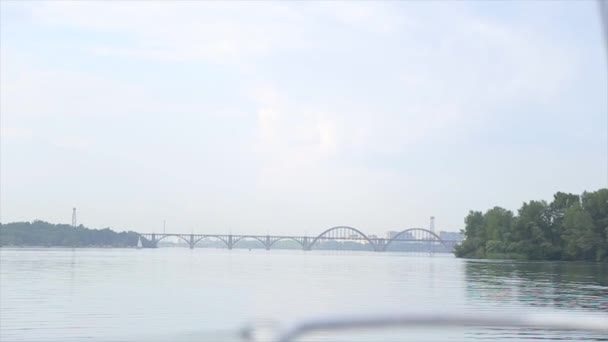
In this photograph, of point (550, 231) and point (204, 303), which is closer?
point (204, 303)

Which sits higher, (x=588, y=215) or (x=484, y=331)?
(x=588, y=215)

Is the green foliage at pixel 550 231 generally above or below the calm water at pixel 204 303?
above

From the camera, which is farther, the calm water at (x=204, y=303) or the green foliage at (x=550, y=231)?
the green foliage at (x=550, y=231)

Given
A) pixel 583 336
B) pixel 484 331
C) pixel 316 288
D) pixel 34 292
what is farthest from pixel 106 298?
pixel 583 336

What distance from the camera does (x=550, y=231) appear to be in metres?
132

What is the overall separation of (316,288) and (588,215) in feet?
266

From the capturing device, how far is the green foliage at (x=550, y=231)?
392ft

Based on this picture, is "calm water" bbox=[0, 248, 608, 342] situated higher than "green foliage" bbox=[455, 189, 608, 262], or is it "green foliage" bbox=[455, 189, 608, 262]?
"green foliage" bbox=[455, 189, 608, 262]

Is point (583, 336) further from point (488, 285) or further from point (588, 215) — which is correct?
point (588, 215)

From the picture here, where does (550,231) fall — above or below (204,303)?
above

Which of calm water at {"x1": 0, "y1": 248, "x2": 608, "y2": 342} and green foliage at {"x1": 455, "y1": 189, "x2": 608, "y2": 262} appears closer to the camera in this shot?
calm water at {"x1": 0, "y1": 248, "x2": 608, "y2": 342}

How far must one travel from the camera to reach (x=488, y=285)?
52000mm

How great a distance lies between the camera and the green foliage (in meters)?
119

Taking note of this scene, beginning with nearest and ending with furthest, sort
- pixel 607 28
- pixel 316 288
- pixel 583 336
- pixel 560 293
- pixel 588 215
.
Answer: pixel 607 28, pixel 583 336, pixel 560 293, pixel 316 288, pixel 588 215
